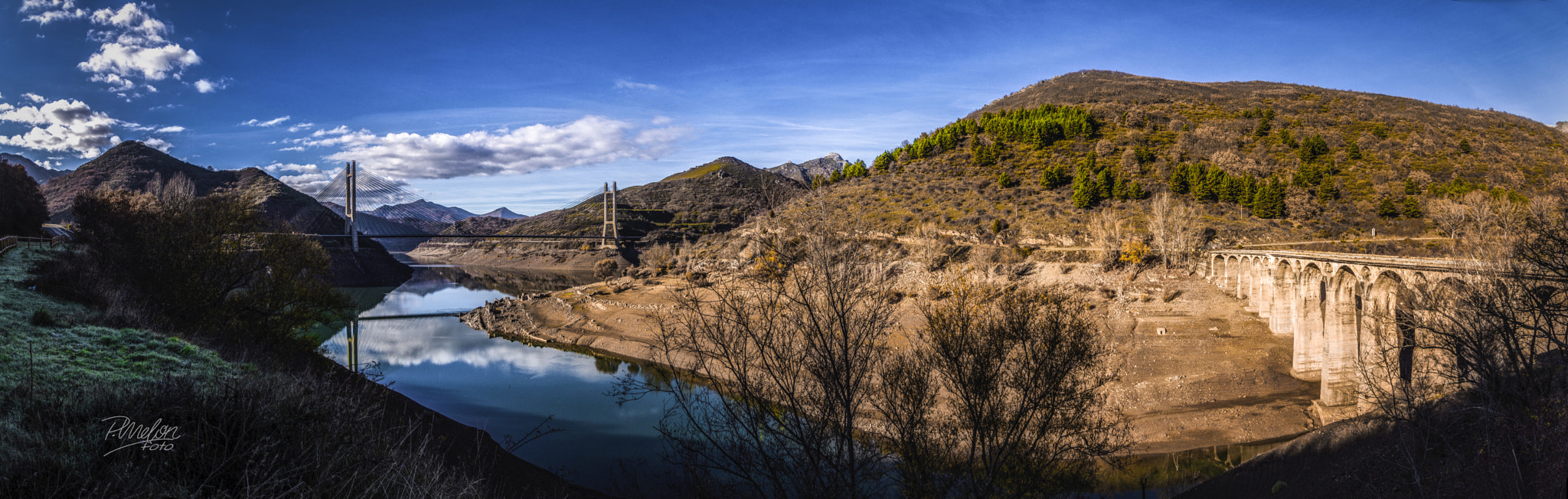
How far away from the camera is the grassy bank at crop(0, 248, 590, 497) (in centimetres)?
500

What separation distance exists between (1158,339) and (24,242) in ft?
167

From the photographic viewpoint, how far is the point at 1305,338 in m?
23.3

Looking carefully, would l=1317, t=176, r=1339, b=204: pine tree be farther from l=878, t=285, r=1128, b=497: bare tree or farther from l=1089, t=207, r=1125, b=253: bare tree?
l=878, t=285, r=1128, b=497: bare tree

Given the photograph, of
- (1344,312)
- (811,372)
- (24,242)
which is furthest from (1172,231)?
(24,242)

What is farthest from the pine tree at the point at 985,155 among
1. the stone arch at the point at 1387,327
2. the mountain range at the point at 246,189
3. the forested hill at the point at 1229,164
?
the mountain range at the point at 246,189

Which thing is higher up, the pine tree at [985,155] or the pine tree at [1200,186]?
the pine tree at [985,155]

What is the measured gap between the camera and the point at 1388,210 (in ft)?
146

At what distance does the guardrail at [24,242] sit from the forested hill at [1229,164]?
4196 centimetres

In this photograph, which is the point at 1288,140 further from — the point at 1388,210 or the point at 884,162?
the point at 884,162

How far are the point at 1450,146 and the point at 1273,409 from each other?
5856cm

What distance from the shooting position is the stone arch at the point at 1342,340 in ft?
69.3

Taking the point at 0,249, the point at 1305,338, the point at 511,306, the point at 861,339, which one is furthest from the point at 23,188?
the point at 1305,338
